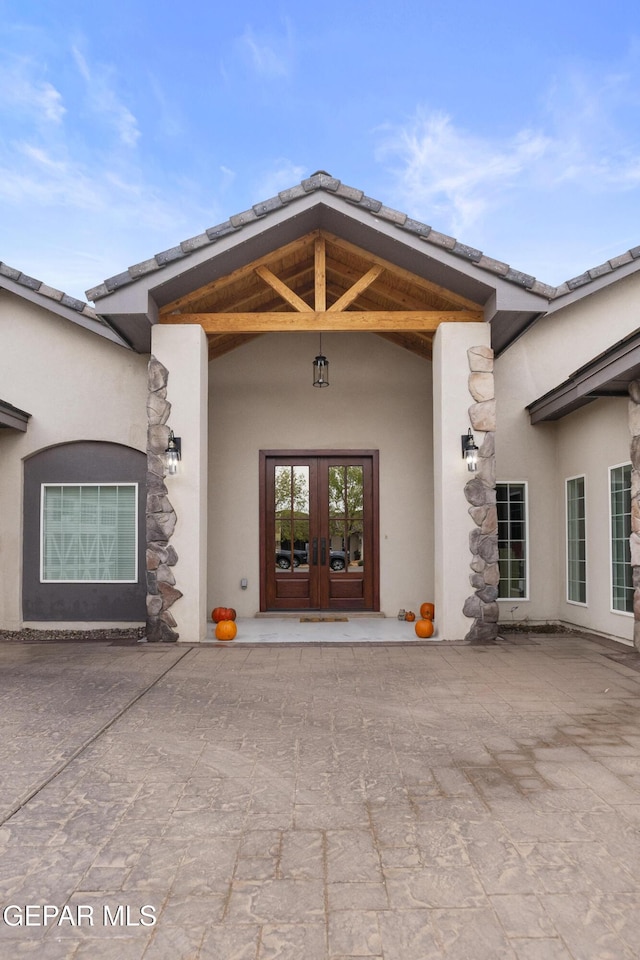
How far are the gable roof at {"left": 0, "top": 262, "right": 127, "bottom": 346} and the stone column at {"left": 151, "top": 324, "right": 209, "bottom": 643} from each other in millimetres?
915

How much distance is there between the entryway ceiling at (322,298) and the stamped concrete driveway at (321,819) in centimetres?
377

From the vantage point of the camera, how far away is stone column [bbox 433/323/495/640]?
7023 mm

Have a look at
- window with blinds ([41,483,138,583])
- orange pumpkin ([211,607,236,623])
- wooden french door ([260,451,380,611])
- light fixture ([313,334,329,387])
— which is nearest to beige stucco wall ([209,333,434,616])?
wooden french door ([260,451,380,611])

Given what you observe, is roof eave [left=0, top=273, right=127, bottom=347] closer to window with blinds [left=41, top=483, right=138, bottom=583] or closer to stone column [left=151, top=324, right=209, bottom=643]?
stone column [left=151, top=324, right=209, bottom=643]

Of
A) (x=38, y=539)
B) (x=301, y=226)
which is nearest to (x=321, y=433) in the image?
(x=301, y=226)

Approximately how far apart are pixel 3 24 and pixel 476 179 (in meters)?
16.3

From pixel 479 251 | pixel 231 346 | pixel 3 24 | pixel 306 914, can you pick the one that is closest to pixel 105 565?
pixel 231 346

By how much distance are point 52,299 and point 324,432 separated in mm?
3752

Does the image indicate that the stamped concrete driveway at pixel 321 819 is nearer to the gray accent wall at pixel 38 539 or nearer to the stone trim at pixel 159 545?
the stone trim at pixel 159 545

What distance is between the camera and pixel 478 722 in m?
4.35

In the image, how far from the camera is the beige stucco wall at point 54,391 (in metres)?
8.20

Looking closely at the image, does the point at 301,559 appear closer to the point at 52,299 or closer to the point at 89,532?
the point at 89,532

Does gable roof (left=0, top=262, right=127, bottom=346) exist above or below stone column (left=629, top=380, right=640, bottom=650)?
above

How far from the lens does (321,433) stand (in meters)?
8.98
